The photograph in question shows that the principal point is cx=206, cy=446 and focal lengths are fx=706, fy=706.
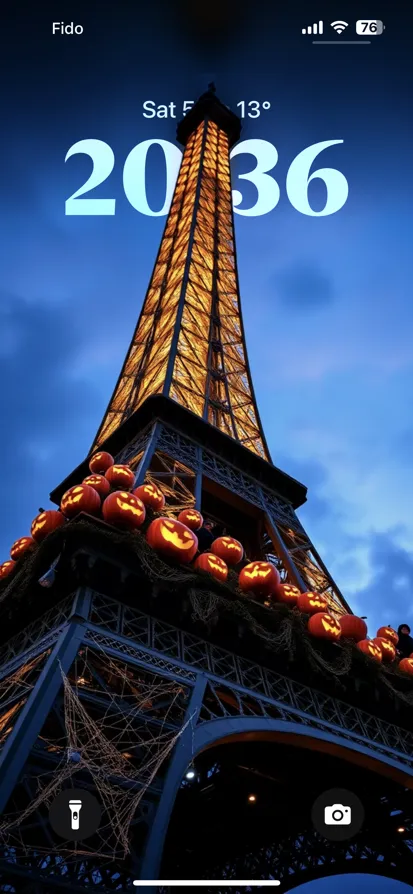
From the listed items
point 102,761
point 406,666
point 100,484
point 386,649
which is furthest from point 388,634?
point 102,761

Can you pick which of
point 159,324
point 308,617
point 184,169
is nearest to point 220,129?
point 184,169

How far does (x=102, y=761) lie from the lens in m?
11.4

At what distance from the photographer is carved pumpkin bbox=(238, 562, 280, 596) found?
1652 centimetres

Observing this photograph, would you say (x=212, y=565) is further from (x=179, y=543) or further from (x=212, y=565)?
(x=179, y=543)

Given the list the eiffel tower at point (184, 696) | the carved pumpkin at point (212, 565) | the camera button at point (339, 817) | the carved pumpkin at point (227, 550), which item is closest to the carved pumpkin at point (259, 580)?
the eiffel tower at point (184, 696)

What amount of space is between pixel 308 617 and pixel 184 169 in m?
45.5

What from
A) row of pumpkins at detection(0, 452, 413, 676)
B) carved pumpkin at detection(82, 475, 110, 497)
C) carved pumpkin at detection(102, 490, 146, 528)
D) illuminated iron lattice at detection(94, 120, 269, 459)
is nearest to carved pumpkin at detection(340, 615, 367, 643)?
row of pumpkins at detection(0, 452, 413, 676)

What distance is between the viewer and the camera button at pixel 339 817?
471 inches

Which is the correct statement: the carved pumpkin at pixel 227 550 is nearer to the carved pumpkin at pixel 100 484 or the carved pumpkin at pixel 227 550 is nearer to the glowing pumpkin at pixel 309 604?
the glowing pumpkin at pixel 309 604

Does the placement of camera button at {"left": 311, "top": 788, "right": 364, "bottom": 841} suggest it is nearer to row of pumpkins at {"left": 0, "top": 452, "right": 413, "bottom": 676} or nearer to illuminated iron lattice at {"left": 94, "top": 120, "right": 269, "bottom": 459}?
row of pumpkins at {"left": 0, "top": 452, "right": 413, "bottom": 676}

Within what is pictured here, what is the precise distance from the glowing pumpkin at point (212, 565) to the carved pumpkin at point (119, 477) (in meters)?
2.53

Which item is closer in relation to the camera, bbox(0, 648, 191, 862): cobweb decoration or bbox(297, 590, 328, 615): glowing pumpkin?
bbox(0, 648, 191, 862): cobweb decoration

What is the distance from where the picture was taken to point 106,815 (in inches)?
438

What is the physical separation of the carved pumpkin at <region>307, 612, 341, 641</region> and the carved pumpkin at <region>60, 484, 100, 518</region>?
5.80m
